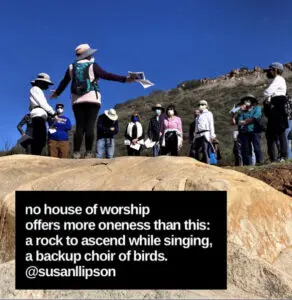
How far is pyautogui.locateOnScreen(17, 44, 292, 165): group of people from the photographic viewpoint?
22.8 feet

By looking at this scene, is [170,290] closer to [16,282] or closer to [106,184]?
[16,282]

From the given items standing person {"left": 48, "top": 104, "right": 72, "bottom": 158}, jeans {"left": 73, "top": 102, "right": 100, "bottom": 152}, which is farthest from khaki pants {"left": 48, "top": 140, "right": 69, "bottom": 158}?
jeans {"left": 73, "top": 102, "right": 100, "bottom": 152}

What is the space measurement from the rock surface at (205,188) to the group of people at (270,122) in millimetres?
3427

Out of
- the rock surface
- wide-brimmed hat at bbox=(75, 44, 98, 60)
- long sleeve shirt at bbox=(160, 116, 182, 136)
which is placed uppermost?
wide-brimmed hat at bbox=(75, 44, 98, 60)

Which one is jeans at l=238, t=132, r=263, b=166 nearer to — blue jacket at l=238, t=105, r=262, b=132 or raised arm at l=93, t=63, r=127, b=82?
blue jacket at l=238, t=105, r=262, b=132

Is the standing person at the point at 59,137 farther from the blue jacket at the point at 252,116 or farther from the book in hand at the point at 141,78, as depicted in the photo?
the blue jacket at the point at 252,116

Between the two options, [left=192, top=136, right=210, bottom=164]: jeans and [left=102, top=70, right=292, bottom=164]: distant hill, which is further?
[left=102, top=70, right=292, bottom=164]: distant hill

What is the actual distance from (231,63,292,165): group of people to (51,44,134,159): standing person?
260 cm

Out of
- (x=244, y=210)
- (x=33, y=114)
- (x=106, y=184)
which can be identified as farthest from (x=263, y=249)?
(x=33, y=114)

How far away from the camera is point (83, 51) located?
7.05 meters

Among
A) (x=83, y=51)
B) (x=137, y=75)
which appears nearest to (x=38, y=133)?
(x=83, y=51)

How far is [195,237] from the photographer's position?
12.2ft

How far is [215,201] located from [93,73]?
3551mm

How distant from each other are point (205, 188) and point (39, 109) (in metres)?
3.96
